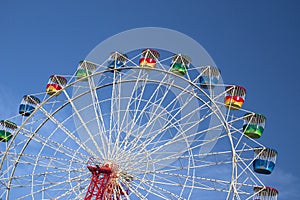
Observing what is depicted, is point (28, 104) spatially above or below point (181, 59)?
below

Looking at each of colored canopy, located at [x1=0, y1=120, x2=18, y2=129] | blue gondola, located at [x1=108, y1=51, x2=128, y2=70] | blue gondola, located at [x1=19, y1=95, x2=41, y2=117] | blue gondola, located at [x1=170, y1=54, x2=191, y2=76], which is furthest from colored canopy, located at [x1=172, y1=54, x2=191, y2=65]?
colored canopy, located at [x1=0, y1=120, x2=18, y2=129]

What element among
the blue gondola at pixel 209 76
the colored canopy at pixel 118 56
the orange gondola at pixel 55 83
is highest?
the colored canopy at pixel 118 56

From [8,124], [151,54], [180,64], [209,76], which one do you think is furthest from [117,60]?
[8,124]

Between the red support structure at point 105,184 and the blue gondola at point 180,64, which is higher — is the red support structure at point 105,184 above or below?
below

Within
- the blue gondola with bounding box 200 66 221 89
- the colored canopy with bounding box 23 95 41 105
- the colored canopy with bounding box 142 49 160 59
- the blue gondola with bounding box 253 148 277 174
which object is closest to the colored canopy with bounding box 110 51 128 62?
the colored canopy with bounding box 142 49 160 59

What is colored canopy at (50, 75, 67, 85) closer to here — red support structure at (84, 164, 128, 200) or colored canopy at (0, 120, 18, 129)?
colored canopy at (0, 120, 18, 129)

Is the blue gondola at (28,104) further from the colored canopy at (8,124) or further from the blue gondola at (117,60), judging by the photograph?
the blue gondola at (117,60)

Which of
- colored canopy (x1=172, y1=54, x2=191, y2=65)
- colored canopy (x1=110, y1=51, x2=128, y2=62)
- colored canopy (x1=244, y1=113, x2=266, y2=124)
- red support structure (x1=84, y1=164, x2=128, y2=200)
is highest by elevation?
colored canopy (x1=172, y1=54, x2=191, y2=65)

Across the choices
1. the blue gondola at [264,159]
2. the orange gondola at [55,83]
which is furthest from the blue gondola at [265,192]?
the orange gondola at [55,83]

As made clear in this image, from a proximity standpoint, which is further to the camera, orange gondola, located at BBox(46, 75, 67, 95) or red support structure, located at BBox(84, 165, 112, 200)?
orange gondola, located at BBox(46, 75, 67, 95)

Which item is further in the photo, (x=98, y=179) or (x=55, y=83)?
(x=55, y=83)

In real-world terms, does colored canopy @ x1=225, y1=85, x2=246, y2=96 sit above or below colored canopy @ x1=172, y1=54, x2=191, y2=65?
below

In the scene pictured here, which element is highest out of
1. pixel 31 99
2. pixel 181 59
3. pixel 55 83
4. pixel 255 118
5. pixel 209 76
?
pixel 181 59

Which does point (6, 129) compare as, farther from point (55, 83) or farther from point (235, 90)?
point (235, 90)
